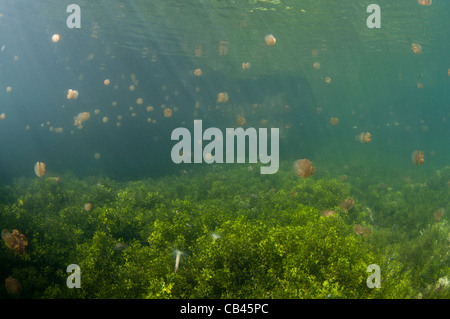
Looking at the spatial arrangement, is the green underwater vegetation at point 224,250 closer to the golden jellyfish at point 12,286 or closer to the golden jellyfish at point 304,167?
the golden jellyfish at point 12,286

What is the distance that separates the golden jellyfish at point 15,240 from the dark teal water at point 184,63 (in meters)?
15.8

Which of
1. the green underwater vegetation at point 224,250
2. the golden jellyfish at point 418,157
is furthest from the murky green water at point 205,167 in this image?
the golden jellyfish at point 418,157

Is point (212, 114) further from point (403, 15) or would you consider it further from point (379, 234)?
point (379, 234)

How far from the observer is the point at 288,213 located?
7516mm

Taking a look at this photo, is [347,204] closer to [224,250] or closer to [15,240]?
[224,250]

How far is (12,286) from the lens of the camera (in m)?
5.35

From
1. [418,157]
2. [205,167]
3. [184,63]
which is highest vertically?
[184,63]

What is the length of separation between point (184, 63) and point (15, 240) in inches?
1231

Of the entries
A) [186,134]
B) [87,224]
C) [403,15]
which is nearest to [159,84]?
[186,134]

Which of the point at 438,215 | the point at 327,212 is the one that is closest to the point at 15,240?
the point at 327,212

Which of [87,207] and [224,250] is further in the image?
[87,207]

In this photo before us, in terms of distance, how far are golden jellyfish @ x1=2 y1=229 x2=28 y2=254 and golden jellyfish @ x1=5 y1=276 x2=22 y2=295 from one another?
1237mm

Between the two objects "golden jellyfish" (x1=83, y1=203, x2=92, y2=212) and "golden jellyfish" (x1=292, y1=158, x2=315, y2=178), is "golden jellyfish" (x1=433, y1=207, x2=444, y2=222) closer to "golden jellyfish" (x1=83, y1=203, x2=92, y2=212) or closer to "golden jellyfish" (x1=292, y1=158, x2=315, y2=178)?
"golden jellyfish" (x1=292, y1=158, x2=315, y2=178)

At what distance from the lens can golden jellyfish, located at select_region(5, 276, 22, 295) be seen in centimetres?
525
